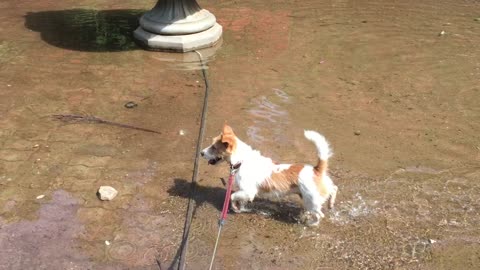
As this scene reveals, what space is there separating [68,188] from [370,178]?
2.81m

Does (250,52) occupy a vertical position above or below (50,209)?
above

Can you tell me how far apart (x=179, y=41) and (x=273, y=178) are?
12.6 ft

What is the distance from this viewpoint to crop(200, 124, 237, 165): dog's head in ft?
13.2

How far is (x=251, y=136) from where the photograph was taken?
5238 millimetres

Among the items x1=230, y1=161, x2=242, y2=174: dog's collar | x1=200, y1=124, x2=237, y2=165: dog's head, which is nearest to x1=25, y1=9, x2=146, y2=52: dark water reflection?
x1=200, y1=124, x2=237, y2=165: dog's head

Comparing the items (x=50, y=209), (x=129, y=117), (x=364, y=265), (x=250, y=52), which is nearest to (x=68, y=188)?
(x=50, y=209)

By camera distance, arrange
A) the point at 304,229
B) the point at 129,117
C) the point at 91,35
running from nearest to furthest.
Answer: the point at 304,229, the point at 129,117, the point at 91,35

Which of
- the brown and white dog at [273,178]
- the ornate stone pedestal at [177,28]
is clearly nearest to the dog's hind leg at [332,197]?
the brown and white dog at [273,178]

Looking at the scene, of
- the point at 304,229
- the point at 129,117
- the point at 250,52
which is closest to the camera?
the point at 304,229

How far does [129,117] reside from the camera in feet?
18.3

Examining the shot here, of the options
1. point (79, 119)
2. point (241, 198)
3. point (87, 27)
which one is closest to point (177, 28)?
point (87, 27)

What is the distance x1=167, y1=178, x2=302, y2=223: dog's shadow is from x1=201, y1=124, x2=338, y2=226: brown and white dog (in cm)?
14

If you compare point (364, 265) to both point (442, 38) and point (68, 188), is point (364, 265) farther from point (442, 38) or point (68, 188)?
point (442, 38)

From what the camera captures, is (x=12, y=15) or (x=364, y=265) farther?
(x=12, y=15)
